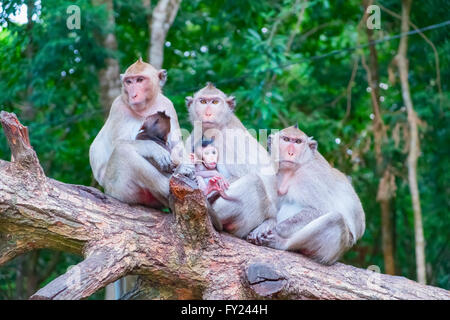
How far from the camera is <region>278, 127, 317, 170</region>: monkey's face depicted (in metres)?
7.39

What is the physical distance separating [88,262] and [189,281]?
3.28ft

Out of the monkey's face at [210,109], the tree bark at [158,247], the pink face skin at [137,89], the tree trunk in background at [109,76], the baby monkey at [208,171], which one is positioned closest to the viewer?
the tree bark at [158,247]

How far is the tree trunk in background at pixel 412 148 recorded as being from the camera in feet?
34.0

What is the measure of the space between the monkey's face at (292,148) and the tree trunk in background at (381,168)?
14.8 ft

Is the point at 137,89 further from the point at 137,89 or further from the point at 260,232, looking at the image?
the point at 260,232

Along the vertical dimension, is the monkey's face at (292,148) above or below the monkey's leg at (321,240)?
above

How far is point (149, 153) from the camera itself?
258 inches

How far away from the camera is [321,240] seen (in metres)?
6.65

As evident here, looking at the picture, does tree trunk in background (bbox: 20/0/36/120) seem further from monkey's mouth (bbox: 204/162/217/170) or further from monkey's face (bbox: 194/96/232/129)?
monkey's mouth (bbox: 204/162/217/170)

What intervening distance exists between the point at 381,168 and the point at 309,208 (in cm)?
540

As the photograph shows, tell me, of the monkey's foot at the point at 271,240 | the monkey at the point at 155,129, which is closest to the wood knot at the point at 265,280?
the monkey's foot at the point at 271,240

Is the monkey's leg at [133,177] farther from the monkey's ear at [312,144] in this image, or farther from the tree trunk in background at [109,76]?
the tree trunk in background at [109,76]
